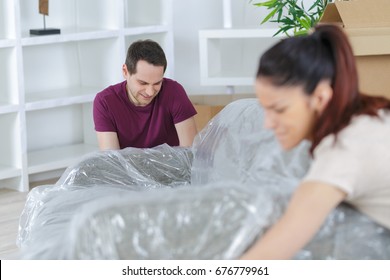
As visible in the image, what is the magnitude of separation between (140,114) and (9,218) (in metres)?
0.87

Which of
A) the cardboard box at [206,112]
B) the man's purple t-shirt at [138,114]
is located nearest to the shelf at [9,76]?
the cardboard box at [206,112]

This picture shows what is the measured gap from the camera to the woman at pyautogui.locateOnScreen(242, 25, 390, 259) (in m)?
1.45

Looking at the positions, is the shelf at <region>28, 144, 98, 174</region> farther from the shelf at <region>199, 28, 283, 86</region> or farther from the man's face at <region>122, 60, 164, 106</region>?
the man's face at <region>122, 60, 164, 106</region>

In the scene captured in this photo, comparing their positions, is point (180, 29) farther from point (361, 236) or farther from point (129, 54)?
point (361, 236)

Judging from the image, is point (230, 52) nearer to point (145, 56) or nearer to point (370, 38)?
point (145, 56)

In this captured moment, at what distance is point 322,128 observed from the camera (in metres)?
1.53

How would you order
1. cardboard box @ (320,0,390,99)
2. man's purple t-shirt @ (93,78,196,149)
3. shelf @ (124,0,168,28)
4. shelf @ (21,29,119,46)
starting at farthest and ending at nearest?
shelf @ (124,0,168,28) < shelf @ (21,29,119,46) < man's purple t-shirt @ (93,78,196,149) < cardboard box @ (320,0,390,99)

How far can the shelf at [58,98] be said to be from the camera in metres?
3.93

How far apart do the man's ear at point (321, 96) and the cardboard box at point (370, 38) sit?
92cm

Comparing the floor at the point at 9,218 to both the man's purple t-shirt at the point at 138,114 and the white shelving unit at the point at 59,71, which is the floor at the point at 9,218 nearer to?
the white shelving unit at the point at 59,71

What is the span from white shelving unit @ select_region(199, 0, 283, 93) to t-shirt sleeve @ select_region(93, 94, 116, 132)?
43.7 inches

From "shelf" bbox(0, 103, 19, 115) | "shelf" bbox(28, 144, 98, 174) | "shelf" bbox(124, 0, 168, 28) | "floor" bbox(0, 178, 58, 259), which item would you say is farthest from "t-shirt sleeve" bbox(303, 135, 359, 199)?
"shelf" bbox(124, 0, 168, 28)

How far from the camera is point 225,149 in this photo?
7.87 feet
